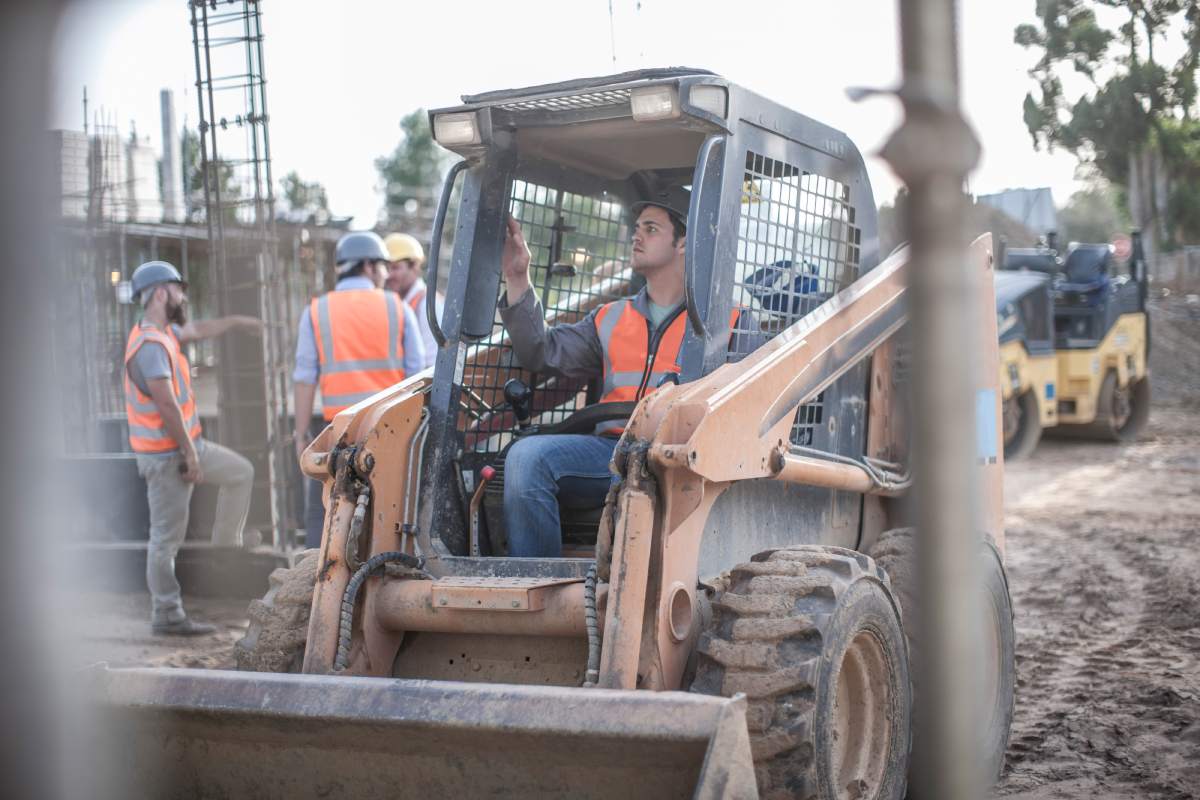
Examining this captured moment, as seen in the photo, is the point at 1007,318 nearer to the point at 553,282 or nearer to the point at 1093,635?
the point at 1093,635

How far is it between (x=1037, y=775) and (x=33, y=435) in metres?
3.95

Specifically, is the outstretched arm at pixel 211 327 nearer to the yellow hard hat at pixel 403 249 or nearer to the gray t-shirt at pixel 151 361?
the gray t-shirt at pixel 151 361

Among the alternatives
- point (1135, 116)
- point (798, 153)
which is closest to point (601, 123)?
point (798, 153)

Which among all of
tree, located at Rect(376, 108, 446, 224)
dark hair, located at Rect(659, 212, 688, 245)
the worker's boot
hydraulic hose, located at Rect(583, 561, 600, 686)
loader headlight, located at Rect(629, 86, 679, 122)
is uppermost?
tree, located at Rect(376, 108, 446, 224)

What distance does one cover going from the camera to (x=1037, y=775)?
16.8 ft

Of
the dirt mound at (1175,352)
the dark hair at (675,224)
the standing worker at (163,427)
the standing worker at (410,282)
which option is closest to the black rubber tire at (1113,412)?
the dirt mound at (1175,352)

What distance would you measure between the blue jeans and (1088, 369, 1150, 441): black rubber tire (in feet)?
50.5

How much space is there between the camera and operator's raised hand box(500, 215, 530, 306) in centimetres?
501

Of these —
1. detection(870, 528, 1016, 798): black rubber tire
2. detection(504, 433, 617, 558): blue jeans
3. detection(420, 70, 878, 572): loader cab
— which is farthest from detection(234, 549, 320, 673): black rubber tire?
detection(870, 528, 1016, 798): black rubber tire

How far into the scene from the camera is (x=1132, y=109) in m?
22.1

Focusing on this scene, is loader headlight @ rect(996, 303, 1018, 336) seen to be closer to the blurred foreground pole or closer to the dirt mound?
the dirt mound

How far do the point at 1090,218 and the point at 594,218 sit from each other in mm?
69564

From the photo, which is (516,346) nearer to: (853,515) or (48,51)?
(853,515)

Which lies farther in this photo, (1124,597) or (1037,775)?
(1124,597)
